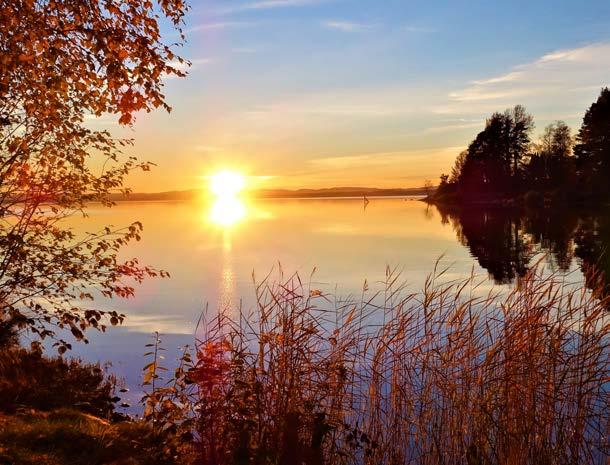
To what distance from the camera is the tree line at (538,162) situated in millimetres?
72250

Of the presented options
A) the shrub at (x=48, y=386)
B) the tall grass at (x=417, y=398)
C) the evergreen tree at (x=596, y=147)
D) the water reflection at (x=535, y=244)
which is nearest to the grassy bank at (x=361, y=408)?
the tall grass at (x=417, y=398)

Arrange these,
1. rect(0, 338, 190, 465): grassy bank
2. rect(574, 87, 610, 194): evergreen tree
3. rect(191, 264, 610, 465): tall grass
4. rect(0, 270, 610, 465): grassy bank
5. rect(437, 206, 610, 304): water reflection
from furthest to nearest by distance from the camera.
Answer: rect(574, 87, 610, 194): evergreen tree, rect(437, 206, 610, 304): water reflection, rect(191, 264, 610, 465): tall grass, rect(0, 270, 610, 465): grassy bank, rect(0, 338, 190, 465): grassy bank

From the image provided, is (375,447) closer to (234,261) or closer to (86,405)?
(86,405)

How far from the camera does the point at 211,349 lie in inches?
267

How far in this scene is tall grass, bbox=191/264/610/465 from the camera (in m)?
6.77

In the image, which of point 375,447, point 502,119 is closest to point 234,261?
point 375,447

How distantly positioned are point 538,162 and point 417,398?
309 ft

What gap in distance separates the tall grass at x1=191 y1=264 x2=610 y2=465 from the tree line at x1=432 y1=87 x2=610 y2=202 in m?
72.1

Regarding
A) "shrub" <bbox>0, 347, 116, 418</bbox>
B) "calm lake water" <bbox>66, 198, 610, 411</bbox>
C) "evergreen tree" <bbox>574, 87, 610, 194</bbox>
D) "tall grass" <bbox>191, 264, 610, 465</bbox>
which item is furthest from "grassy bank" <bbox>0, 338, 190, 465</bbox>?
"evergreen tree" <bbox>574, 87, 610, 194</bbox>

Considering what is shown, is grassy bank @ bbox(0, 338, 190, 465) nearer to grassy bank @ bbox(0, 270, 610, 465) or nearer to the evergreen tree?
grassy bank @ bbox(0, 270, 610, 465)

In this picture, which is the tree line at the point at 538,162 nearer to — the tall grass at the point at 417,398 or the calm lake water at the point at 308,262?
the calm lake water at the point at 308,262

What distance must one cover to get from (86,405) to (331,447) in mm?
4637

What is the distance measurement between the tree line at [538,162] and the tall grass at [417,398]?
72.1 meters

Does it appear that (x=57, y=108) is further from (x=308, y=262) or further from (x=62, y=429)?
(x=308, y=262)
